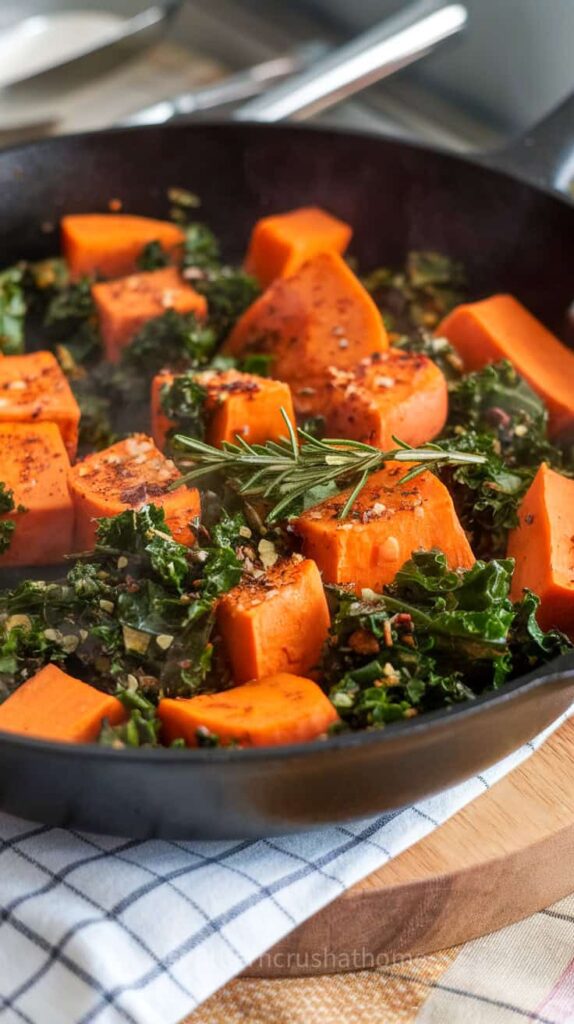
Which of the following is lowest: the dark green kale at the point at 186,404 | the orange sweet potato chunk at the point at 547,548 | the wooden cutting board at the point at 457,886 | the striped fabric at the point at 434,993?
the striped fabric at the point at 434,993

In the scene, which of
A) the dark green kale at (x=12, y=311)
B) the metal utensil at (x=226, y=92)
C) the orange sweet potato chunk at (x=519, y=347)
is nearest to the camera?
the orange sweet potato chunk at (x=519, y=347)

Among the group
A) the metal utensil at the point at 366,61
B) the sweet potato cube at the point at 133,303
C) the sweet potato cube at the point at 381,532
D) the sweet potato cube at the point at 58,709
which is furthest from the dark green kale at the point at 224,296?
the sweet potato cube at the point at 58,709

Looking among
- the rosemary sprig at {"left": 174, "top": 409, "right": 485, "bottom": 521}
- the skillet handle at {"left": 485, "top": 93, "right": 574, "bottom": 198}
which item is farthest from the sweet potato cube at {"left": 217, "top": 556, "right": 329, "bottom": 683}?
the skillet handle at {"left": 485, "top": 93, "right": 574, "bottom": 198}

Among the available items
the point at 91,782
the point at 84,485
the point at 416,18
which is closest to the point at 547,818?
the point at 91,782

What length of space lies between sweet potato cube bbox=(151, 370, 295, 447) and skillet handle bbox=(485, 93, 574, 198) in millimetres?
1412

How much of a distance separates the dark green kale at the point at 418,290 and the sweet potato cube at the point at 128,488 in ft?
4.11

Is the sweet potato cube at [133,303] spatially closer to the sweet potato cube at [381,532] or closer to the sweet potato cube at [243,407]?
the sweet potato cube at [243,407]

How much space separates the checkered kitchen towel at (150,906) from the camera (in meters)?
2.39

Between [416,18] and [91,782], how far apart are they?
11.0ft

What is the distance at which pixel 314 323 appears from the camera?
354 centimetres

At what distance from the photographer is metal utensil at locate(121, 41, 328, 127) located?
5147 millimetres

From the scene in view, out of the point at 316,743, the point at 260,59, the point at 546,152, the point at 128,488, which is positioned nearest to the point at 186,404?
the point at 128,488

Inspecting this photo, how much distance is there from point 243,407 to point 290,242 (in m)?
1.03

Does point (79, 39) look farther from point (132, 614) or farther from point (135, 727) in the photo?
point (135, 727)
